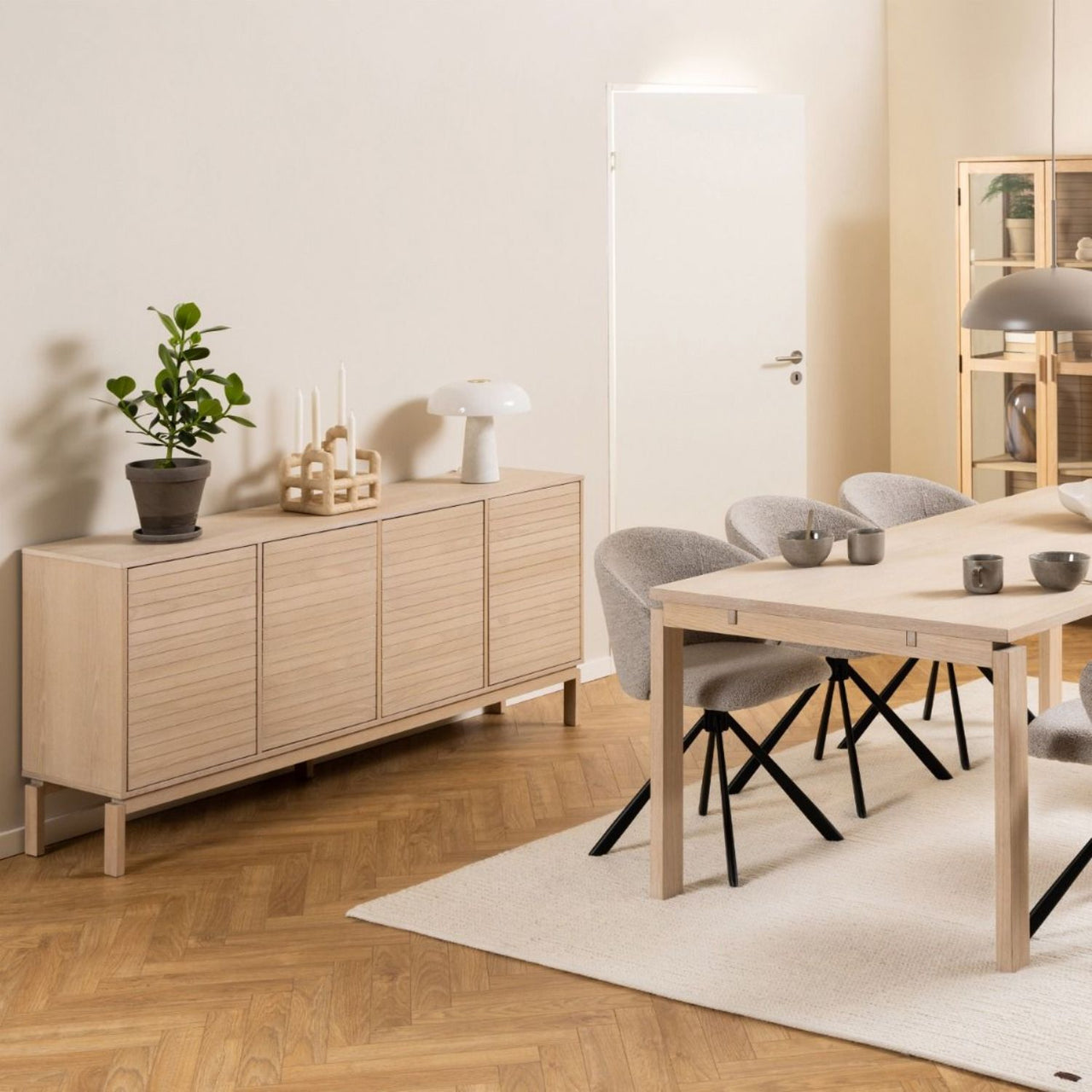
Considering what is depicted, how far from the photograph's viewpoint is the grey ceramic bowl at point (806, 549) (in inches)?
179

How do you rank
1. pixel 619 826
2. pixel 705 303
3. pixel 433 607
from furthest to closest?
pixel 705 303, pixel 433 607, pixel 619 826

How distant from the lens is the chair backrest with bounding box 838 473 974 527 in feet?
19.3

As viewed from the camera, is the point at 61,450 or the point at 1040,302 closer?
the point at 1040,302

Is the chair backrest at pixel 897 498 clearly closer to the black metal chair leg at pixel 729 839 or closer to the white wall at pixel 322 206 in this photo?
the white wall at pixel 322 206

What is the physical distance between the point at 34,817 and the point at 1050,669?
3.36 metres

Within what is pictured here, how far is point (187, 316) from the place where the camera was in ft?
16.5

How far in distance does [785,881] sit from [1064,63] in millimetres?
4662

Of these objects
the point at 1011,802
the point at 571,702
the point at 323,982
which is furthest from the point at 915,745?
the point at 323,982

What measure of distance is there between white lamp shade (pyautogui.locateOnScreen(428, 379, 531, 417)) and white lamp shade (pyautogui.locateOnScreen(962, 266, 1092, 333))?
1.74m

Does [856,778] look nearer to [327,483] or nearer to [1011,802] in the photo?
[1011,802]

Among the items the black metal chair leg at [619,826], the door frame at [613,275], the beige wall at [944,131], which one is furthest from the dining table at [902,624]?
the beige wall at [944,131]

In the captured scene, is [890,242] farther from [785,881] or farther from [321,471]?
[785,881]

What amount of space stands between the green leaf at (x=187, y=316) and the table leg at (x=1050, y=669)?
3.02 m

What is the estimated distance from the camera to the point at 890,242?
8.44m
